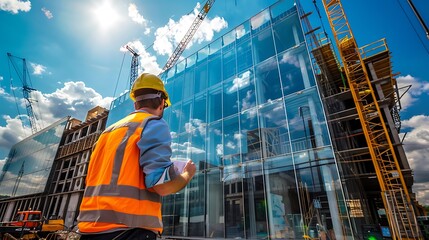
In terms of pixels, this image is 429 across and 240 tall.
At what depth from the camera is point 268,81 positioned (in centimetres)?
1216

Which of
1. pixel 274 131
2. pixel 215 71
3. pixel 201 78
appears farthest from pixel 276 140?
pixel 201 78

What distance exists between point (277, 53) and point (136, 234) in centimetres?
1277

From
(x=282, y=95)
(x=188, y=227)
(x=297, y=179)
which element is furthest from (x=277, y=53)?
(x=188, y=227)

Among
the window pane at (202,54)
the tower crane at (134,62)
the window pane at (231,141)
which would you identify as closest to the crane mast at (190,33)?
the tower crane at (134,62)

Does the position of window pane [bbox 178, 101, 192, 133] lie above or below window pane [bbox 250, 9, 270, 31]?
below

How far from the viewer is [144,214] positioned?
115 cm

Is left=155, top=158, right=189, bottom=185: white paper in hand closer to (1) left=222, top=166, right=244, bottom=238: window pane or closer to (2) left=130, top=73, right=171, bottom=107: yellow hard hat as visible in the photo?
(2) left=130, top=73, right=171, bottom=107: yellow hard hat

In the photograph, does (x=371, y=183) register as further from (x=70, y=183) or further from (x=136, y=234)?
(x=70, y=183)

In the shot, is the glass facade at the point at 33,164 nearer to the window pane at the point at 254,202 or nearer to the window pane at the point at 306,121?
the window pane at the point at 254,202

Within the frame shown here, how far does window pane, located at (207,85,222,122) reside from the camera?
13.8m

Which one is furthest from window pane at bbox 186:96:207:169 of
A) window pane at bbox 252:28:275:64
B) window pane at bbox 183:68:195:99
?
window pane at bbox 252:28:275:64

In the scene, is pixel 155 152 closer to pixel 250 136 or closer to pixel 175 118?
pixel 250 136

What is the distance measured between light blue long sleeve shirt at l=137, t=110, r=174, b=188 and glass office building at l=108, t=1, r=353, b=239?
893 cm

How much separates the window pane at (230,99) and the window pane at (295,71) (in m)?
3.16
